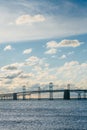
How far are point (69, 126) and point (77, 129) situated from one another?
6.92 m

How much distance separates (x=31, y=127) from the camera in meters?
100

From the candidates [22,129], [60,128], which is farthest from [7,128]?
[60,128]

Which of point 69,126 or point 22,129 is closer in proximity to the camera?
point 22,129

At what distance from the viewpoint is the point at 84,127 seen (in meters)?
99.9

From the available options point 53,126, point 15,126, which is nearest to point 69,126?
point 53,126

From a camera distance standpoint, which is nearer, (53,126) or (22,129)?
(22,129)

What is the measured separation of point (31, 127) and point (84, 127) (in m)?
10.5

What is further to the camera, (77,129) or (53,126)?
(53,126)

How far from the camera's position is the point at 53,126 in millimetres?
102312

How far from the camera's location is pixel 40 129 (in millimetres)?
96062

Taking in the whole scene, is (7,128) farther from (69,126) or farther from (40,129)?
(69,126)

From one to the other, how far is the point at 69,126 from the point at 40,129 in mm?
8649

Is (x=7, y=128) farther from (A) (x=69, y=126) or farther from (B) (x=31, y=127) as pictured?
(A) (x=69, y=126)

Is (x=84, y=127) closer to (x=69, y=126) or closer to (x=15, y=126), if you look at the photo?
(x=69, y=126)
